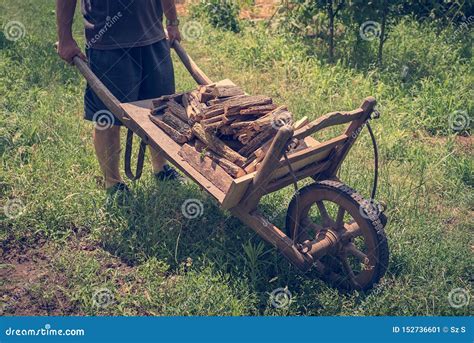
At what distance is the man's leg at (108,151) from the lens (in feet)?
16.3

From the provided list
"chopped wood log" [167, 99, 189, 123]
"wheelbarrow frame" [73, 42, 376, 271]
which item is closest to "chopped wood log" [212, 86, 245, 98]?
"chopped wood log" [167, 99, 189, 123]

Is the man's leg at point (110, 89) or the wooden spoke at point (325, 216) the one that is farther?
the man's leg at point (110, 89)

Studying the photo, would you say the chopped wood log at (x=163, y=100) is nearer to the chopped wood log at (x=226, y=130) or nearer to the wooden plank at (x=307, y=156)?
the chopped wood log at (x=226, y=130)

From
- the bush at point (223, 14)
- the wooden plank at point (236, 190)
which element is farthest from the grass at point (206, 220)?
the bush at point (223, 14)

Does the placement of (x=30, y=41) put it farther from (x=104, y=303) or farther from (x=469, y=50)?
(x=469, y=50)

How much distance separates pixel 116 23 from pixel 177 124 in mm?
1004

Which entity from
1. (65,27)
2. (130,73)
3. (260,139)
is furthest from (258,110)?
(65,27)

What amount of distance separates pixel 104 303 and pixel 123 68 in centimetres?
183

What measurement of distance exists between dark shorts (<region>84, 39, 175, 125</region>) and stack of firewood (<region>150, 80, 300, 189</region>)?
2.05ft

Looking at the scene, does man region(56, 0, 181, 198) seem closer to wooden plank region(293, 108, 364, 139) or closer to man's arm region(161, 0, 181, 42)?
man's arm region(161, 0, 181, 42)

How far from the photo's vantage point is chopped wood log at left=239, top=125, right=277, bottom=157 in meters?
4.00

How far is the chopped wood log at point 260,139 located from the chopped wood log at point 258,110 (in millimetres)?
184

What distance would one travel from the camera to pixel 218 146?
4078 millimetres

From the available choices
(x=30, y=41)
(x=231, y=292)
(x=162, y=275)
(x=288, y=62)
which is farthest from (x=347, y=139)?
(x=30, y=41)
